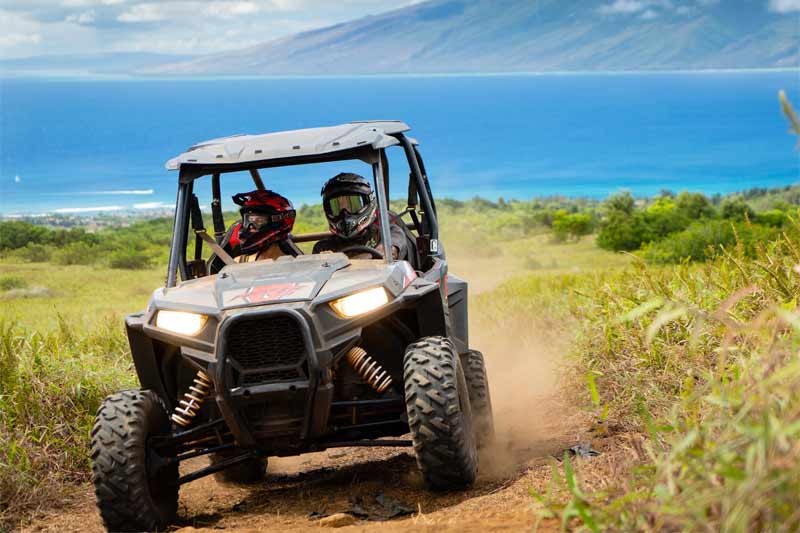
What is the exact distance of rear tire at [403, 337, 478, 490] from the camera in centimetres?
554

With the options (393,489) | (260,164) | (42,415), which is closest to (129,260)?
(42,415)

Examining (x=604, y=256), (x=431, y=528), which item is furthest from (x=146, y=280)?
(x=431, y=528)

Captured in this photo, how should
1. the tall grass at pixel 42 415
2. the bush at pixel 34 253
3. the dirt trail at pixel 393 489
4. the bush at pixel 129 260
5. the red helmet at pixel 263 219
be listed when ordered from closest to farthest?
the dirt trail at pixel 393 489, the tall grass at pixel 42 415, the red helmet at pixel 263 219, the bush at pixel 129 260, the bush at pixel 34 253

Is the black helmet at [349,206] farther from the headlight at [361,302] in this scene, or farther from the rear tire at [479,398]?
the headlight at [361,302]

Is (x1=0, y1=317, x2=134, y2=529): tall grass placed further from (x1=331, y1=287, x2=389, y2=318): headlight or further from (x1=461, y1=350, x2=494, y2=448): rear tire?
(x1=461, y1=350, x2=494, y2=448): rear tire

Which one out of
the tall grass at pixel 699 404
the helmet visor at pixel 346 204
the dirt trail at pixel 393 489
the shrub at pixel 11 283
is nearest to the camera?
the tall grass at pixel 699 404

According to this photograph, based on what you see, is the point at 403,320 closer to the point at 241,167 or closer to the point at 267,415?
the point at 267,415

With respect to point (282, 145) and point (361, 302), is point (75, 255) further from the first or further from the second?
point (361, 302)

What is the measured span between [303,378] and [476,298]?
8.98 m

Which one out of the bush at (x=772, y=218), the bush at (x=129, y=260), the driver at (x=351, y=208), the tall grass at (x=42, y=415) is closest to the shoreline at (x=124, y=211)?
the bush at (x=129, y=260)

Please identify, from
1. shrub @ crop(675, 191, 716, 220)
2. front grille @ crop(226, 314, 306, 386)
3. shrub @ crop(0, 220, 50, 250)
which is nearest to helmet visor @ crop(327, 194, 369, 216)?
front grille @ crop(226, 314, 306, 386)

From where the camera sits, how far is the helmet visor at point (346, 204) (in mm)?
7059

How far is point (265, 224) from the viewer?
6965mm

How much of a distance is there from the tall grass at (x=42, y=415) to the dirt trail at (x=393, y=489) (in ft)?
0.65
